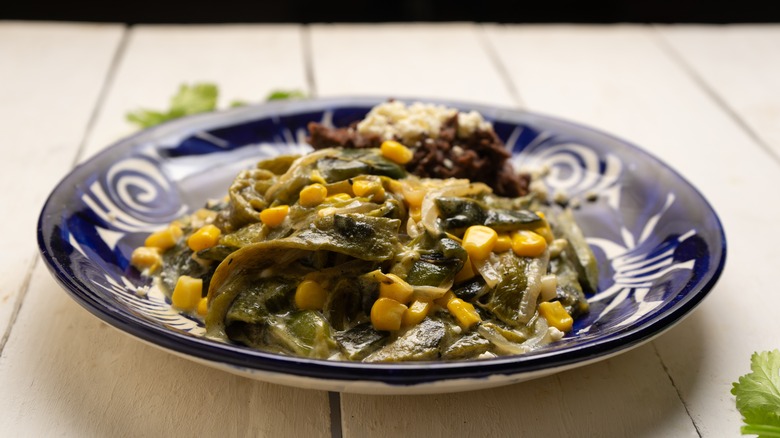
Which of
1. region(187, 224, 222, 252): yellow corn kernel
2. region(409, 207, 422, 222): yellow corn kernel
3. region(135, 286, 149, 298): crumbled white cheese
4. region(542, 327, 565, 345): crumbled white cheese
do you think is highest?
region(409, 207, 422, 222): yellow corn kernel

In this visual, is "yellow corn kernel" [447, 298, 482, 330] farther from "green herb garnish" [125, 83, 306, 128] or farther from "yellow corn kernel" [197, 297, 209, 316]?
"green herb garnish" [125, 83, 306, 128]

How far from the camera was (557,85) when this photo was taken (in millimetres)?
6918

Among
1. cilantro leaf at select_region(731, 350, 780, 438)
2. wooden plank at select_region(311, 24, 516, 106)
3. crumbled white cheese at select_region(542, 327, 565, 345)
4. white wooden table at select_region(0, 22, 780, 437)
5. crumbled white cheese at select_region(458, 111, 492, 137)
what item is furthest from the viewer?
wooden plank at select_region(311, 24, 516, 106)

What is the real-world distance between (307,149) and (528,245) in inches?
76.3

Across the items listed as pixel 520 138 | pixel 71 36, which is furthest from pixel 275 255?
pixel 71 36

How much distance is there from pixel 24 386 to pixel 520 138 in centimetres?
319

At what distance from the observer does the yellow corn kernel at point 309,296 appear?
130 inches

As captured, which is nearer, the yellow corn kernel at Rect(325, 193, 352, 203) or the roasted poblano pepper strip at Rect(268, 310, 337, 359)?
the roasted poblano pepper strip at Rect(268, 310, 337, 359)

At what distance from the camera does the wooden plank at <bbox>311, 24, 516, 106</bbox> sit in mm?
6695

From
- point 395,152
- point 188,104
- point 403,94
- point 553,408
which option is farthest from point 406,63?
point 553,408

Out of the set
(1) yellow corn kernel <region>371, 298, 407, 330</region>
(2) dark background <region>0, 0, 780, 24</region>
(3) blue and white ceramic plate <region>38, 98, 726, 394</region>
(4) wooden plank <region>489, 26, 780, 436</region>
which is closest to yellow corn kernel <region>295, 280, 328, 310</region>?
(1) yellow corn kernel <region>371, 298, 407, 330</region>

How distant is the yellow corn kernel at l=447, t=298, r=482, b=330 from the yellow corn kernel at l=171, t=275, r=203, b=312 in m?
1.11

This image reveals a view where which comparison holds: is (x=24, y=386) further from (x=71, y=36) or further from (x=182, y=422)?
(x=71, y=36)

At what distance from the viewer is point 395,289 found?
3.27 m
